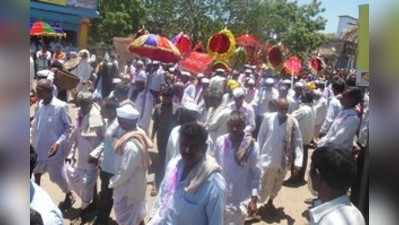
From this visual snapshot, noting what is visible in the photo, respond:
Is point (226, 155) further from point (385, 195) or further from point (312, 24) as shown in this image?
point (312, 24)

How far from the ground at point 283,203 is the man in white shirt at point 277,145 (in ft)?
1.21

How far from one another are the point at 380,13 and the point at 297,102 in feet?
30.1

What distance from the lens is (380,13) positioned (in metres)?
1.42

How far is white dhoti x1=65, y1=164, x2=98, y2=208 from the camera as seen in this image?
617cm

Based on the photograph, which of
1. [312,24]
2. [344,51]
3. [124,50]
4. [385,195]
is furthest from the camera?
[312,24]

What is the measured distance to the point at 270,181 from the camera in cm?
677

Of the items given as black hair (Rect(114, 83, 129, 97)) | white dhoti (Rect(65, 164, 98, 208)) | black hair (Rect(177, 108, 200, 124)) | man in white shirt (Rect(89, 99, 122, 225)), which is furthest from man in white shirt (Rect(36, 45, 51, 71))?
black hair (Rect(177, 108, 200, 124))

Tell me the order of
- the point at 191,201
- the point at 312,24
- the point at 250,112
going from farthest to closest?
the point at 312,24, the point at 250,112, the point at 191,201

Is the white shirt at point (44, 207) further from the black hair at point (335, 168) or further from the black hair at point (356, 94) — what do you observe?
the black hair at point (356, 94)

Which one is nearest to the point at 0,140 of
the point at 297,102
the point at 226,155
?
the point at 226,155

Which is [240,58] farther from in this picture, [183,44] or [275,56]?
[183,44]

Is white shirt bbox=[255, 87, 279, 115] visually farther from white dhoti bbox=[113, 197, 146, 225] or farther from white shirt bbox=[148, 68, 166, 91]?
white dhoti bbox=[113, 197, 146, 225]

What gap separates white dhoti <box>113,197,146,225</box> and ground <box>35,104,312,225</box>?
127cm

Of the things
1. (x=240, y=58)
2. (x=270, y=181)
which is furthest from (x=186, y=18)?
(x=270, y=181)
